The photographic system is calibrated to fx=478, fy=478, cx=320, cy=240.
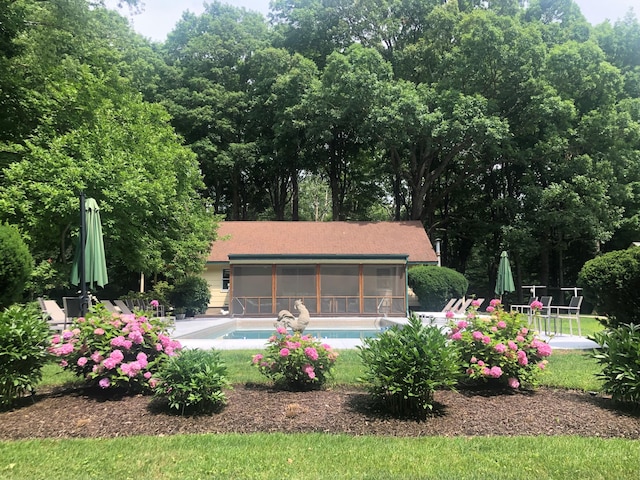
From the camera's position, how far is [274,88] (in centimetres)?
2870

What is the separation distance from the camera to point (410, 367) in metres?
4.91

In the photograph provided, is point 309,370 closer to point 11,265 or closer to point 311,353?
point 311,353

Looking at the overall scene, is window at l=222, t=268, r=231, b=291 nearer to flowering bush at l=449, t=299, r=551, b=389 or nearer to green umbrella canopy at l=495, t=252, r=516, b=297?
green umbrella canopy at l=495, t=252, r=516, b=297

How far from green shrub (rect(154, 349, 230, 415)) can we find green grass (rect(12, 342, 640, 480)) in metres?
0.56

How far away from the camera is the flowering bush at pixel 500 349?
19.0ft

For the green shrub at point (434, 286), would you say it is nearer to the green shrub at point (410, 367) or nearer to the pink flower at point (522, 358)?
the pink flower at point (522, 358)

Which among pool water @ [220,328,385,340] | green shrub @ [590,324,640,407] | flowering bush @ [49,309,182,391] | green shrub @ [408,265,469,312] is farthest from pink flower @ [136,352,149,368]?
green shrub @ [408,265,469,312]

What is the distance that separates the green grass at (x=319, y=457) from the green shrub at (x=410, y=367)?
1.94 feet

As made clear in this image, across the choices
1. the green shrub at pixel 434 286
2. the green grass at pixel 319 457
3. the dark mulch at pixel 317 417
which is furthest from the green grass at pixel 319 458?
the green shrub at pixel 434 286

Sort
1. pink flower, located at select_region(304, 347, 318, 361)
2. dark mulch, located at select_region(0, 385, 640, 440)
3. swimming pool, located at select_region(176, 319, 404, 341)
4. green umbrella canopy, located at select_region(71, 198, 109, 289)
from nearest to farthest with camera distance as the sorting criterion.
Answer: dark mulch, located at select_region(0, 385, 640, 440), pink flower, located at select_region(304, 347, 318, 361), green umbrella canopy, located at select_region(71, 198, 109, 289), swimming pool, located at select_region(176, 319, 404, 341)

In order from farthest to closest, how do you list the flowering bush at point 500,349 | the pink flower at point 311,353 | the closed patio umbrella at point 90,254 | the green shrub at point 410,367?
the closed patio umbrella at point 90,254 → the pink flower at point 311,353 → the flowering bush at point 500,349 → the green shrub at point 410,367

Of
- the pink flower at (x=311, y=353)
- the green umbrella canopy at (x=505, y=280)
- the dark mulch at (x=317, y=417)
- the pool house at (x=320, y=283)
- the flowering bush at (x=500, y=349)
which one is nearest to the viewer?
the dark mulch at (x=317, y=417)

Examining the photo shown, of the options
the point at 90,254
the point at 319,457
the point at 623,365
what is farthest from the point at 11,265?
the point at 623,365

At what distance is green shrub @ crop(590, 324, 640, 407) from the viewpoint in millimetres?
5109
